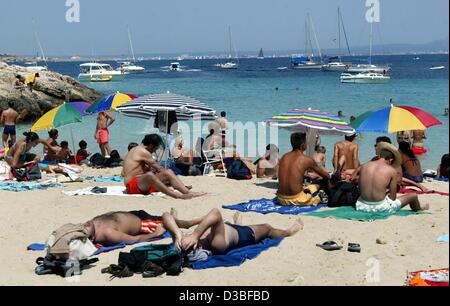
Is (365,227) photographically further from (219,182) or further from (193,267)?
(219,182)

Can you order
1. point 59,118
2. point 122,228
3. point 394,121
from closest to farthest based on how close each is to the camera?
point 122,228 < point 394,121 < point 59,118

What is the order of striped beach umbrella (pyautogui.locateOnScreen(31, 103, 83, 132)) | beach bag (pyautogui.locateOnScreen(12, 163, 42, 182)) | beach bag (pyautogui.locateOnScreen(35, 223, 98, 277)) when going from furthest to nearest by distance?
striped beach umbrella (pyautogui.locateOnScreen(31, 103, 83, 132)) < beach bag (pyautogui.locateOnScreen(12, 163, 42, 182)) < beach bag (pyautogui.locateOnScreen(35, 223, 98, 277))

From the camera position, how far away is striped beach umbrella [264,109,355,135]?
8.99m

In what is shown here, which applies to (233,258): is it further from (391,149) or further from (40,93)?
(40,93)

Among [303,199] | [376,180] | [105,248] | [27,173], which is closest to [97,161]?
[27,173]

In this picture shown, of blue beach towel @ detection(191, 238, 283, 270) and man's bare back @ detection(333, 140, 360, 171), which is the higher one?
man's bare back @ detection(333, 140, 360, 171)

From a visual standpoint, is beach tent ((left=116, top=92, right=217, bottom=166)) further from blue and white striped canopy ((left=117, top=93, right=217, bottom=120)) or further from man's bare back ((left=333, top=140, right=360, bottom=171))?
man's bare back ((left=333, top=140, right=360, bottom=171))

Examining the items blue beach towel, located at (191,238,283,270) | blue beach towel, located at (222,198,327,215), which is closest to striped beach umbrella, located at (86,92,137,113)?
blue beach towel, located at (222,198,327,215)

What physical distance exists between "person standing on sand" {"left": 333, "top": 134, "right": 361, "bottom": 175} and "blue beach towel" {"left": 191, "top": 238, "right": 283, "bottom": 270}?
12.0 feet

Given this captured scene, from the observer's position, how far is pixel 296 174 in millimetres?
7805

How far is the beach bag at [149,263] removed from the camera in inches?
214

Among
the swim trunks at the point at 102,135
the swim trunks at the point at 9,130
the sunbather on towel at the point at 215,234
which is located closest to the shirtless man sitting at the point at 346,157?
the sunbather on towel at the point at 215,234

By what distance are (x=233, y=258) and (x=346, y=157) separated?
4.25 meters
